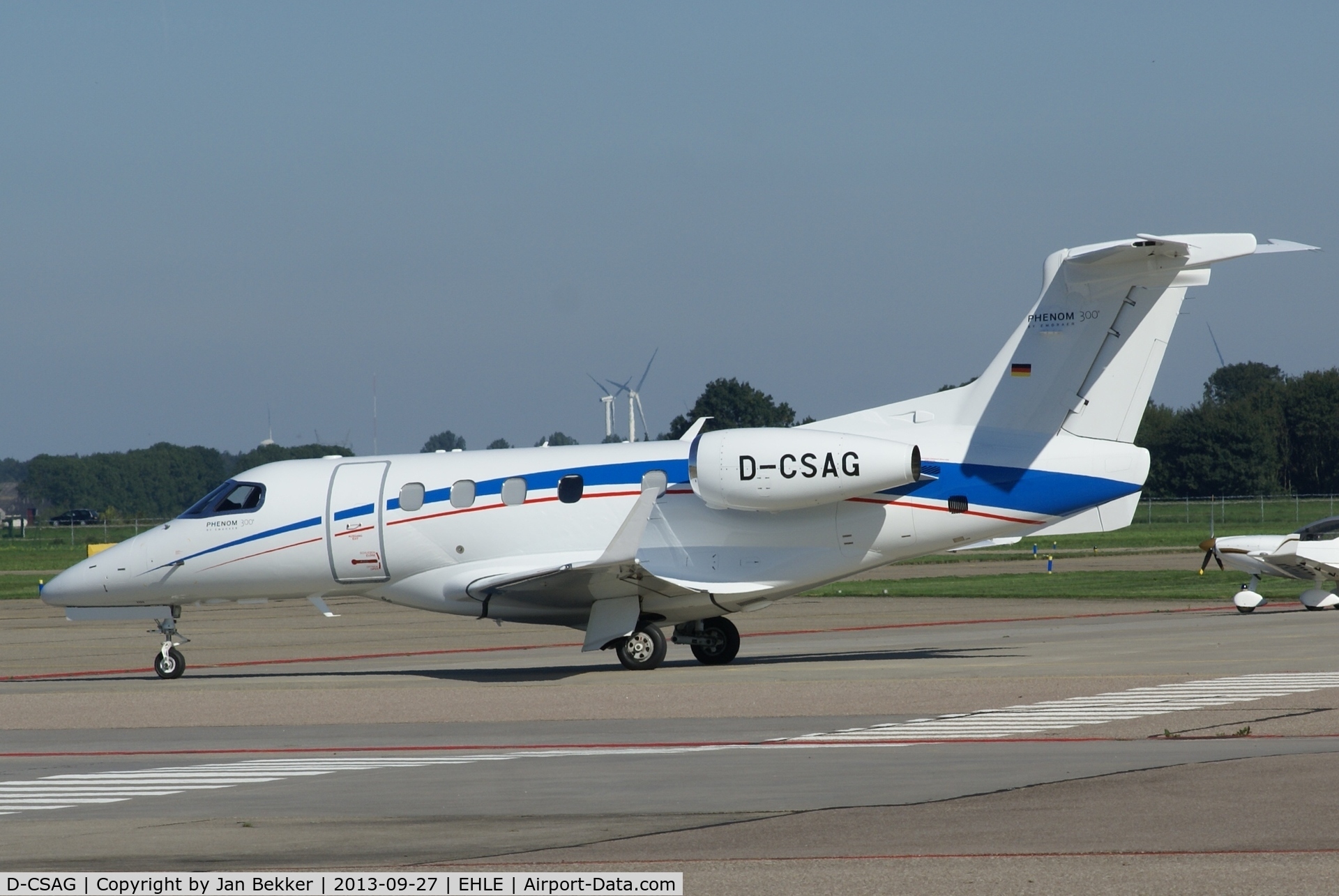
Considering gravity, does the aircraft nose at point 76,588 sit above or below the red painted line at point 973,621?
above

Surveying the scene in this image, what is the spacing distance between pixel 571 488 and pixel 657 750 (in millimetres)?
8470

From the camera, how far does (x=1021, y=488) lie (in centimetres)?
2098

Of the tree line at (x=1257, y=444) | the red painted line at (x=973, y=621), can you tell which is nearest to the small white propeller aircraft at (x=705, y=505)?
the red painted line at (x=973, y=621)

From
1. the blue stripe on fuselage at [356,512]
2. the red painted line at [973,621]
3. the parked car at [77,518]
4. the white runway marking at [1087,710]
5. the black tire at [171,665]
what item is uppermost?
the parked car at [77,518]

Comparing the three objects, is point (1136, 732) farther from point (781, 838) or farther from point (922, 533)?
point (922, 533)

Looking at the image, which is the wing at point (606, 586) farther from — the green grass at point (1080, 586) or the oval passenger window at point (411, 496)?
the green grass at point (1080, 586)

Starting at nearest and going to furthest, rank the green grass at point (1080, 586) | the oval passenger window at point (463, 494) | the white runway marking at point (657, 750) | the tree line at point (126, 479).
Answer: the white runway marking at point (657, 750), the oval passenger window at point (463, 494), the green grass at point (1080, 586), the tree line at point (126, 479)

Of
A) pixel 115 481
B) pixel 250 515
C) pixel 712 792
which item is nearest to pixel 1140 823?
pixel 712 792

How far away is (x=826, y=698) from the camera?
17766 mm

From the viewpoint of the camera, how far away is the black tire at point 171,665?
76.4 feet

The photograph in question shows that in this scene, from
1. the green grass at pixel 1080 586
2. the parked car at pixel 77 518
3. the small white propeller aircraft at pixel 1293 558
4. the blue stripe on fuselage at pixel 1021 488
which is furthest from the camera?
the parked car at pixel 77 518

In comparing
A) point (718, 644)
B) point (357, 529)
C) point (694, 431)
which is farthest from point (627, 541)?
point (357, 529)

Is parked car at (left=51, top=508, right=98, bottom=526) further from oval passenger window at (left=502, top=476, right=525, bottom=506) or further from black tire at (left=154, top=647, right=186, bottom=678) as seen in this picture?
oval passenger window at (left=502, top=476, right=525, bottom=506)

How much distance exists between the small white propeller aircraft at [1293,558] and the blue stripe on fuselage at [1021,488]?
1184 cm
